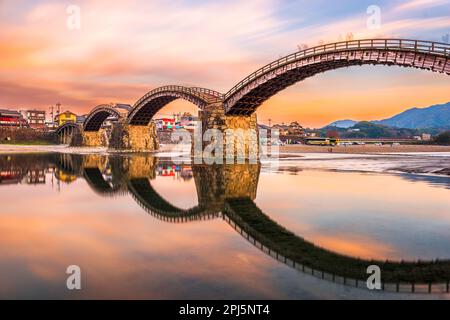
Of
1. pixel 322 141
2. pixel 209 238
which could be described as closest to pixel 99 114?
pixel 322 141

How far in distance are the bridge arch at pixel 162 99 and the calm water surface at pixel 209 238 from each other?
123 ft

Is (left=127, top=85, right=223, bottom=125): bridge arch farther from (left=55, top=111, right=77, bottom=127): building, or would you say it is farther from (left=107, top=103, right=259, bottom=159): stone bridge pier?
(left=55, top=111, right=77, bottom=127): building

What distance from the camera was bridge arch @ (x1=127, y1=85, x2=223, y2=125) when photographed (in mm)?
59500

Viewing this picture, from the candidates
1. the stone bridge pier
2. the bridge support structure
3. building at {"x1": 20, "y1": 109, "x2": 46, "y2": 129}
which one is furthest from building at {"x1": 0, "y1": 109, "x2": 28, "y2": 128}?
the bridge support structure

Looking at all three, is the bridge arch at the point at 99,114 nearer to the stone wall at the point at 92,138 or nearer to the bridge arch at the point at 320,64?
the stone wall at the point at 92,138

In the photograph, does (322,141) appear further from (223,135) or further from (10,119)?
(10,119)

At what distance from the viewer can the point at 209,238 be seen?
12.1 metres

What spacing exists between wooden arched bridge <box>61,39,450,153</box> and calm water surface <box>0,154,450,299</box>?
1485 cm

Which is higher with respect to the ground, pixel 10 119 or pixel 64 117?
pixel 64 117

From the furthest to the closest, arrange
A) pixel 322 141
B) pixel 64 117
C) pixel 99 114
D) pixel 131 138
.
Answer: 1. pixel 64 117
2. pixel 322 141
3. pixel 99 114
4. pixel 131 138

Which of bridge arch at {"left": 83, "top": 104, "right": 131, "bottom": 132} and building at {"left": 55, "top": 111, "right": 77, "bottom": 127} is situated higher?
building at {"left": 55, "top": 111, "right": 77, "bottom": 127}

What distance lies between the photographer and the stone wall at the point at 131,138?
88.3m

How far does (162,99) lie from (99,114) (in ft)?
126

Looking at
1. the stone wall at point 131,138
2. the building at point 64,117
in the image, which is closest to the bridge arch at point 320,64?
the stone wall at point 131,138
